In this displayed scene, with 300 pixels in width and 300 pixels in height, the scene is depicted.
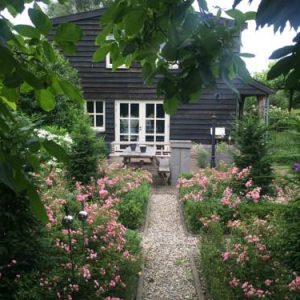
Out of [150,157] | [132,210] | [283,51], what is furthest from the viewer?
[150,157]

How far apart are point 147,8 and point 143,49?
342 mm

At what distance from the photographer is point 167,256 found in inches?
243

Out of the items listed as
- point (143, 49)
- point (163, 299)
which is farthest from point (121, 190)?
point (143, 49)

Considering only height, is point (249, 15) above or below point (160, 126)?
above

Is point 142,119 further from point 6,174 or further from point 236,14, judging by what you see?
point 6,174

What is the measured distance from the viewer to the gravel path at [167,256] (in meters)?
4.98

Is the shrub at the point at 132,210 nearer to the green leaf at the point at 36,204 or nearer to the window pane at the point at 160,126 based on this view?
the green leaf at the point at 36,204

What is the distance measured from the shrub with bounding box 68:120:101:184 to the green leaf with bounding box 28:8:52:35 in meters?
7.71

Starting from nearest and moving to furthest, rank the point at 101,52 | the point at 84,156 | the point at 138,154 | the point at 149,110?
the point at 101,52, the point at 84,156, the point at 138,154, the point at 149,110

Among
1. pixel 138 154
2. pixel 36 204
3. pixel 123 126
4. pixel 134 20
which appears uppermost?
pixel 134 20

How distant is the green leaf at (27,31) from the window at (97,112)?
14798 millimetres

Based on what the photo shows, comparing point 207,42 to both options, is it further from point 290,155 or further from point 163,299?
point 163,299

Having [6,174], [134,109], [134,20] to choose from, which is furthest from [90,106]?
[6,174]

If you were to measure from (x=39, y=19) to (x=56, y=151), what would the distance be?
0.42 meters
